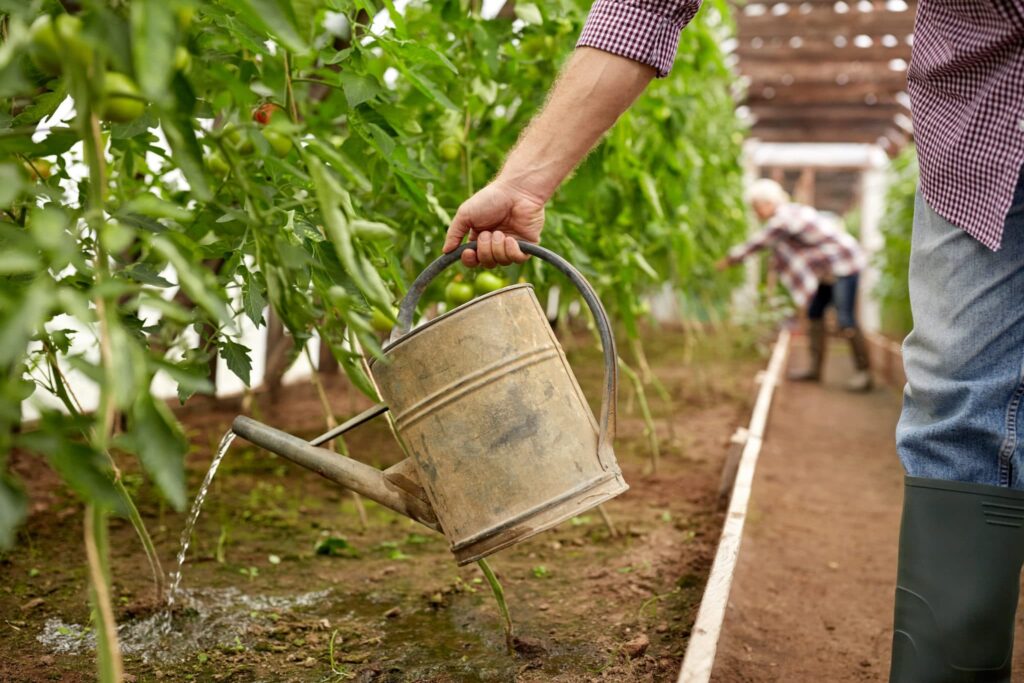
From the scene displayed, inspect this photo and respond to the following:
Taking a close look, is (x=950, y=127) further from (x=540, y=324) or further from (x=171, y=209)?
(x=171, y=209)

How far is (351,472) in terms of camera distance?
1.27m

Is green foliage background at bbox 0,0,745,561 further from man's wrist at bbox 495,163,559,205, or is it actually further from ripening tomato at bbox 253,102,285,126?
man's wrist at bbox 495,163,559,205

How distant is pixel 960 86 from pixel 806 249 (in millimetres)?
5309

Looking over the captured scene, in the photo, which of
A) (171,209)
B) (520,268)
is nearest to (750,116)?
(520,268)

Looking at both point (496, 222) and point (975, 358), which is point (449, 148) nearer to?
point (496, 222)

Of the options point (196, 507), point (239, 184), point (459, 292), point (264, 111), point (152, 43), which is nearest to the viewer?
point (152, 43)

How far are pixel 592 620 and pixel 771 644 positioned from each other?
378 mm

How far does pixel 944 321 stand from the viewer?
3.83 feet

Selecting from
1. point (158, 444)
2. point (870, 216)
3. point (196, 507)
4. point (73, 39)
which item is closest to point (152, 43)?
point (73, 39)

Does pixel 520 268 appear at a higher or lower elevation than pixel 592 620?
higher

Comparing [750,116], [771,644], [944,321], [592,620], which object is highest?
[750,116]

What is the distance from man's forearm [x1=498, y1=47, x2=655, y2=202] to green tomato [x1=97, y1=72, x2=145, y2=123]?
642 millimetres

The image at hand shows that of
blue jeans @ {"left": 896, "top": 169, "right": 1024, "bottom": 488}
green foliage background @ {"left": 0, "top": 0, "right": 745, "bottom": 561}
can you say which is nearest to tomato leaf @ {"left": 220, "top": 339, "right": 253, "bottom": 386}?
green foliage background @ {"left": 0, "top": 0, "right": 745, "bottom": 561}

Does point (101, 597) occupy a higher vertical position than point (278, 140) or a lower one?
lower
